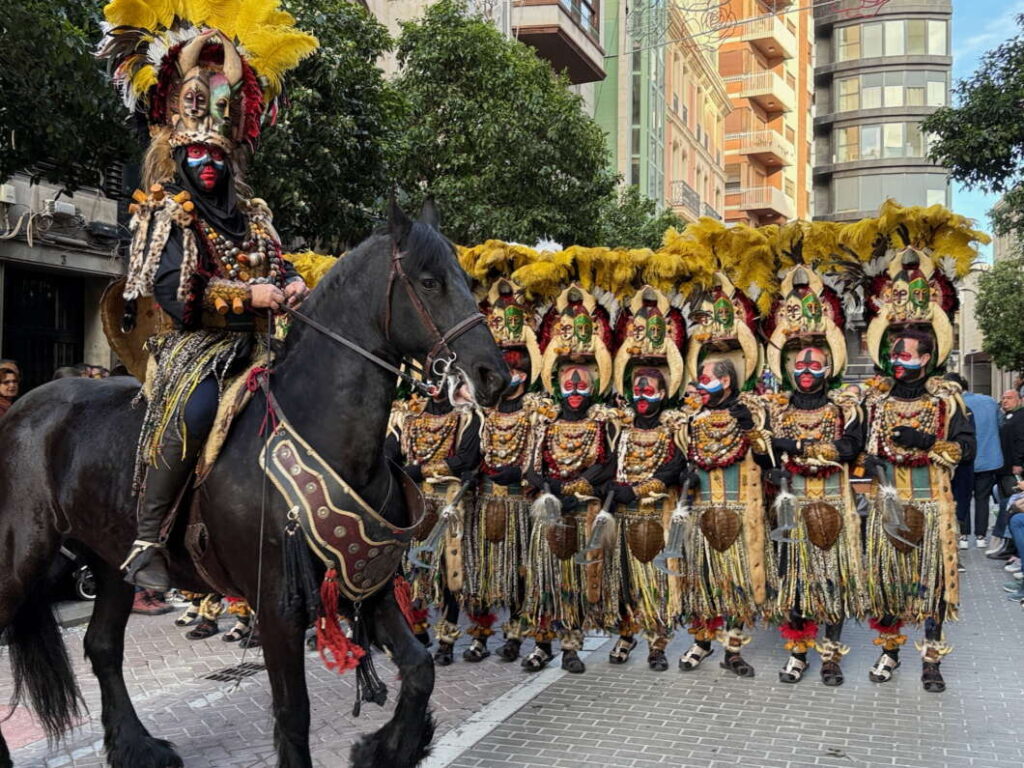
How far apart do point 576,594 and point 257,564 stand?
3.51 meters

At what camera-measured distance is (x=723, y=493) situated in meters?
6.88

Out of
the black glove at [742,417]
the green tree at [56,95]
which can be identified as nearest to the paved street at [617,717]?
the black glove at [742,417]

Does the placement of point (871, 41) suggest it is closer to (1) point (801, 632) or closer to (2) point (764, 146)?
(2) point (764, 146)

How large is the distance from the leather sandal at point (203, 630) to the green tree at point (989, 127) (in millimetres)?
11951

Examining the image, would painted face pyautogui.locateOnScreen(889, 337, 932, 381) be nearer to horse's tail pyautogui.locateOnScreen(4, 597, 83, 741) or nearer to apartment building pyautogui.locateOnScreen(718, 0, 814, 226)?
horse's tail pyautogui.locateOnScreen(4, 597, 83, 741)

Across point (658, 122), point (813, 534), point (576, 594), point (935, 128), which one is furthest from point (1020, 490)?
point (658, 122)

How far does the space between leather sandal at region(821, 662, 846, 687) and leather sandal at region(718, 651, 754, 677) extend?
474mm

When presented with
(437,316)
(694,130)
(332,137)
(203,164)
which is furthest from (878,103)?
(437,316)

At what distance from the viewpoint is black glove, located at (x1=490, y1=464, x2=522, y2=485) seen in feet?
23.4

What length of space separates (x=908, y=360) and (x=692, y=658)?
97.5 inches

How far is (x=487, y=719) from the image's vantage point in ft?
19.0

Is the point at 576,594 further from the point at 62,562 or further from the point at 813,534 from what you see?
the point at 62,562

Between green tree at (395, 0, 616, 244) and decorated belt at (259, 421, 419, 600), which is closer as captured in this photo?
decorated belt at (259, 421, 419, 600)

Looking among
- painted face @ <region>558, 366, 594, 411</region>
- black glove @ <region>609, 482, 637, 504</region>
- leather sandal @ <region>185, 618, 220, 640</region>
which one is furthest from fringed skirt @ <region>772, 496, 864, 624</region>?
leather sandal @ <region>185, 618, 220, 640</region>
